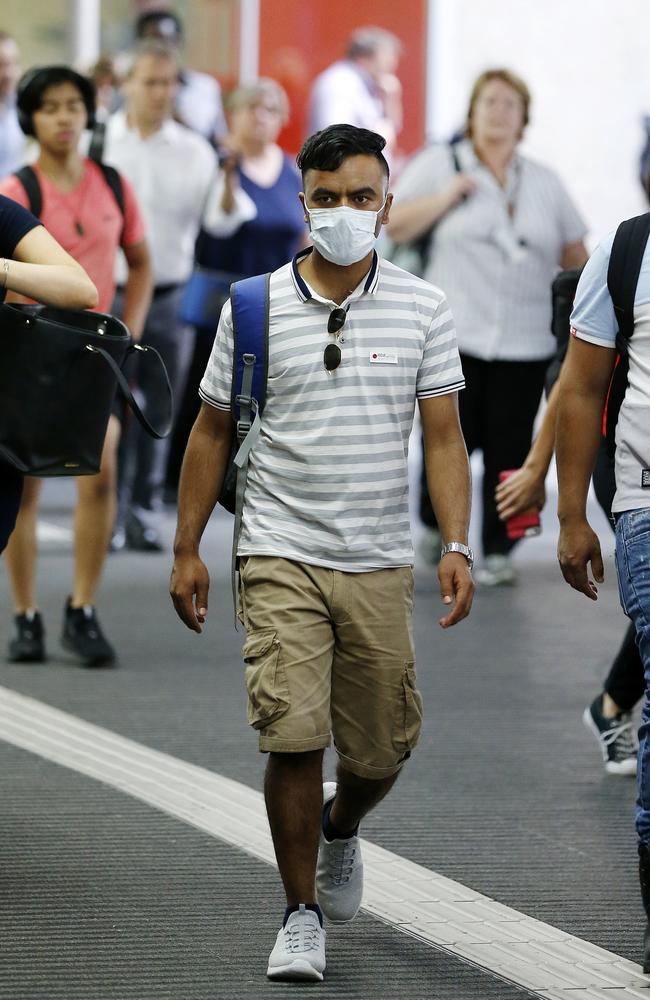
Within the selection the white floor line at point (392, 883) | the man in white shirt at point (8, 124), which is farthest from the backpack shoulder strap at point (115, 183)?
the man in white shirt at point (8, 124)

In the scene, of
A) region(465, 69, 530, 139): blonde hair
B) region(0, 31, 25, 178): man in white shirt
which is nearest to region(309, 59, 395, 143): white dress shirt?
region(0, 31, 25, 178): man in white shirt

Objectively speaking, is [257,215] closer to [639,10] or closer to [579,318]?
[639,10]

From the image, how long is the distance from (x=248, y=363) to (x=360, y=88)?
10.9 m

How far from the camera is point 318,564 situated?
4137 mm

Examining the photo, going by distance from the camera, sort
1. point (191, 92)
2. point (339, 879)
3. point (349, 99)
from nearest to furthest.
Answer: point (339, 879) → point (191, 92) → point (349, 99)

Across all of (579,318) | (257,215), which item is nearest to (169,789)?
(579,318)

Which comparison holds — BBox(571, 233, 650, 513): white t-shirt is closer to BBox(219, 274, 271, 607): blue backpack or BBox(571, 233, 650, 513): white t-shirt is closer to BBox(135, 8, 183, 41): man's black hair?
BBox(219, 274, 271, 607): blue backpack

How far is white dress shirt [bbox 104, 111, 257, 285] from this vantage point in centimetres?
1049

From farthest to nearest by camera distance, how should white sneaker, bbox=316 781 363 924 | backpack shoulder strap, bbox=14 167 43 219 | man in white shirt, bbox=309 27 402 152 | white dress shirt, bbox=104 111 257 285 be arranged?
man in white shirt, bbox=309 27 402 152, white dress shirt, bbox=104 111 257 285, backpack shoulder strap, bbox=14 167 43 219, white sneaker, bbox=316 781 363 924

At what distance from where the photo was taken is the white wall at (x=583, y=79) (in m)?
16.3

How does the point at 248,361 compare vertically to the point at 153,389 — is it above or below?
above

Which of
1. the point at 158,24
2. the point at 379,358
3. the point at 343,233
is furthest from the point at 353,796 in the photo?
the point at 158,24

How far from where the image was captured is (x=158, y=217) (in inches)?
417

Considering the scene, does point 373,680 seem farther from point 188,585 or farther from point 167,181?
point 167,181
